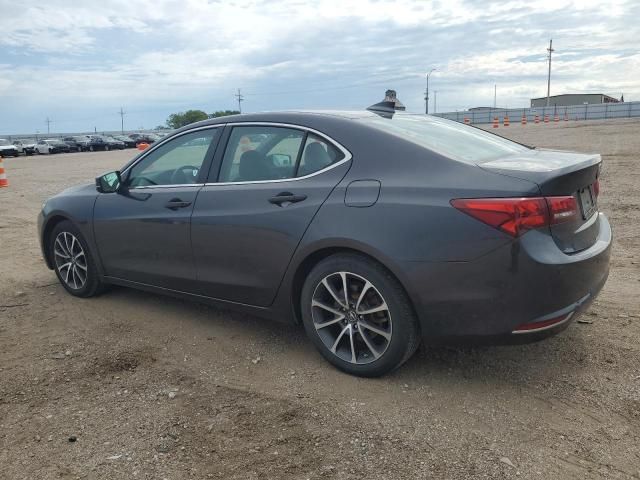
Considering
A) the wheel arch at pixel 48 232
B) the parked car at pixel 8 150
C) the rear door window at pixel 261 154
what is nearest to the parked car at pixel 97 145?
the parked car at pixel 8 150

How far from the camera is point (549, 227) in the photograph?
2885 millimetres

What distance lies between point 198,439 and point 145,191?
90.0 inches

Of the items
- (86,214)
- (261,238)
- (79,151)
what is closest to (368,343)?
(261,238)

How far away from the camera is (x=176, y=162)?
14.5ft

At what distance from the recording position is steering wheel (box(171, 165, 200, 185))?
4199 millimetres

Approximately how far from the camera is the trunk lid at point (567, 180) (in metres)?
2.91

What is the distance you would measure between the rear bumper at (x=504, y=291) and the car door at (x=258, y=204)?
2.78 ft

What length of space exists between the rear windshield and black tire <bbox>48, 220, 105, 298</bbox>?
2.87 meters

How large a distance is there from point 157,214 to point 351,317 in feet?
6.03

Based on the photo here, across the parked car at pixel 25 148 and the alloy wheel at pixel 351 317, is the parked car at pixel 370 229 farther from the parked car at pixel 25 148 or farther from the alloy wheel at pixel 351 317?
the parked car at pixel 25 148

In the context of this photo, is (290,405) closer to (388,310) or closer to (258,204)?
(388,310)

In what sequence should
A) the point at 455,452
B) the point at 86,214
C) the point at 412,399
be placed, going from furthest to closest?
1. the point at 86,214
2. the point at 412,399
3. the point at 455,452

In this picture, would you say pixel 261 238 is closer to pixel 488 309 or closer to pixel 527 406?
pixel 488 309

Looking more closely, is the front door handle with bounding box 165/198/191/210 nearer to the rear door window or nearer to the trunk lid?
the rear door window
